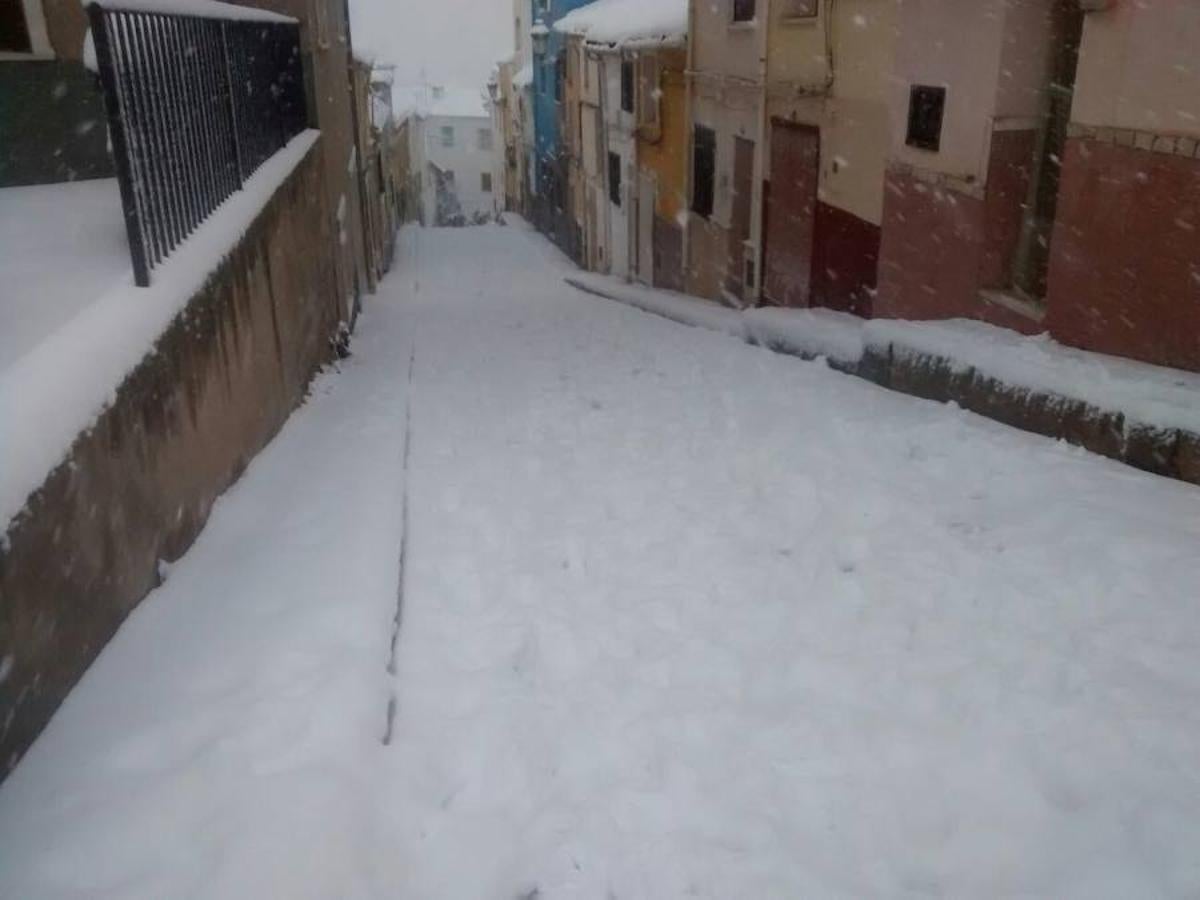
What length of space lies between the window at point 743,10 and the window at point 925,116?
5.43 meters

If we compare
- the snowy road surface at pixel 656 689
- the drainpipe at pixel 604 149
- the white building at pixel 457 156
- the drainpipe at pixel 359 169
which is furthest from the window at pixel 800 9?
the white building at pixel 457 156

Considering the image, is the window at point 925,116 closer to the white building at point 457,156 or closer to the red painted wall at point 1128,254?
the red painted wall at point 1128,254

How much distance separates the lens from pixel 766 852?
2.80m

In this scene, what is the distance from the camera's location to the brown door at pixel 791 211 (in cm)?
1110

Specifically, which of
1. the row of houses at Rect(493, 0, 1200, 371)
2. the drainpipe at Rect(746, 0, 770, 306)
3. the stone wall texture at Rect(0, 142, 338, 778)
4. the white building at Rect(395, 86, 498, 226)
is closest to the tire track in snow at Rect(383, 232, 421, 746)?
the stone wall texture at Rect(0, 142, 338, 778)

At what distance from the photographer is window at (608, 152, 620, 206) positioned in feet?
71.3

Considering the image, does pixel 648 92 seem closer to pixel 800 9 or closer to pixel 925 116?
pixel 800 9

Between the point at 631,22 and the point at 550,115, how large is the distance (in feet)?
40.8

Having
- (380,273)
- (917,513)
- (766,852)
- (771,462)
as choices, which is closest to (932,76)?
(771,462)

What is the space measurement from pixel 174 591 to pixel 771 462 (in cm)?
355

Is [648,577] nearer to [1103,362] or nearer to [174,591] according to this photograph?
[174,591]

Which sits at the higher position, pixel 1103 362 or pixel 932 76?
pixel 932 76

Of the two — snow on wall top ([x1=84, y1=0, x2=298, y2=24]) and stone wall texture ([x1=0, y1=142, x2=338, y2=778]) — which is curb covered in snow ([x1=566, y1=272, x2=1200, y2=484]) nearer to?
stone wall texture ([x1=0, y1=142, x2=338, y2=778])

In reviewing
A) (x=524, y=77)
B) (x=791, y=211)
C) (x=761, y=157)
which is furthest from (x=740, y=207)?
(x=524, y=77)
